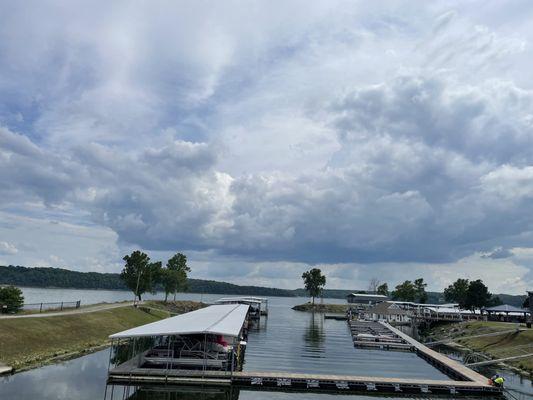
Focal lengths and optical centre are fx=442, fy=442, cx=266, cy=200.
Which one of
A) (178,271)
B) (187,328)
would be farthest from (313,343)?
(178,271)

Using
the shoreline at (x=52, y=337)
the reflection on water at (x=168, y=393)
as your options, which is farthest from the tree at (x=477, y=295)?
the reflection on water at (x=168, y=393)

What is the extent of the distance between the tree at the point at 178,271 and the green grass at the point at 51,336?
7357 cm

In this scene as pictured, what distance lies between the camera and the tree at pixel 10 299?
6188 cm

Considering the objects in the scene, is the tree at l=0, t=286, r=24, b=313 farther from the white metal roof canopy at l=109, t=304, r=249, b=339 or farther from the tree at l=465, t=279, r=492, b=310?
the tree at l=465, t=279, r=492, b=310

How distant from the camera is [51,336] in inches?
2130

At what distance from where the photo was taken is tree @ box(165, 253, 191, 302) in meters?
153

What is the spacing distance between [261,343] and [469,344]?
1471 inches

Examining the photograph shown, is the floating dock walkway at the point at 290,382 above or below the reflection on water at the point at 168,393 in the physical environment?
above

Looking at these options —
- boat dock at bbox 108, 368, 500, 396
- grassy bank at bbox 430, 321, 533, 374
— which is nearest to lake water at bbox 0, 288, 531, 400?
boat dock at bbox 108, 368, 500, 396

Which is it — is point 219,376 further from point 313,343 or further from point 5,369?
point 313,343

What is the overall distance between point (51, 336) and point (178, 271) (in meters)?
107

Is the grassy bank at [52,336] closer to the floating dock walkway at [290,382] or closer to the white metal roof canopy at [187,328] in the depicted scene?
the white metal roof canopy at [187,328]

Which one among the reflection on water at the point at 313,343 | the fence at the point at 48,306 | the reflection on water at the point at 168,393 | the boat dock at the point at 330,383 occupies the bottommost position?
the reflection on water at the point at 313,343

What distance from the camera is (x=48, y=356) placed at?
1868 inches
